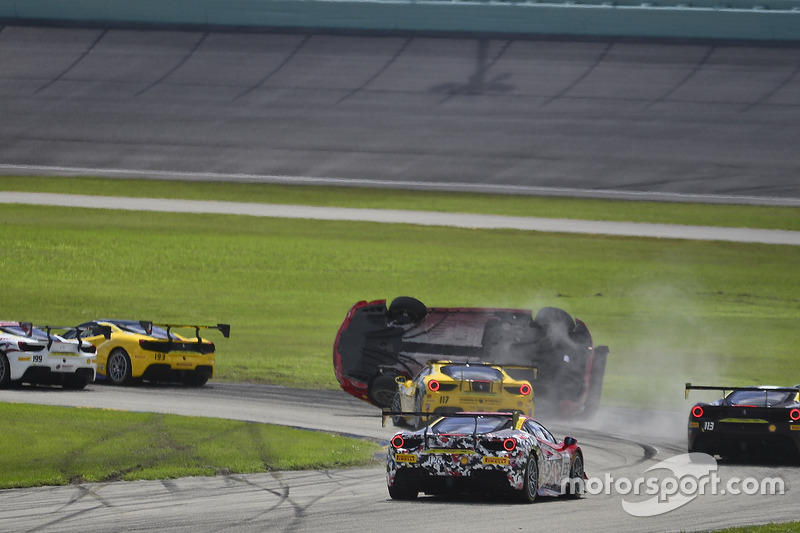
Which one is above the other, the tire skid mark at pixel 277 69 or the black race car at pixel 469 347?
the tire skid mark at pixel 277 69

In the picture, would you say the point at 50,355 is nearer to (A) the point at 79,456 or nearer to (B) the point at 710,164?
(A) the point at 79,456

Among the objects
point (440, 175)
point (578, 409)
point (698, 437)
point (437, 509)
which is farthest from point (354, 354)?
point (440, 175)

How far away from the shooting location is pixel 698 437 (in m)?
16.8

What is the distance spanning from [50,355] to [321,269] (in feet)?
60.6

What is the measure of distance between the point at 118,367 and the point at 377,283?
48.3 ft

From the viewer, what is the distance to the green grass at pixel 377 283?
102 feet

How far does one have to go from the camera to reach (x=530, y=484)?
13.0 meters

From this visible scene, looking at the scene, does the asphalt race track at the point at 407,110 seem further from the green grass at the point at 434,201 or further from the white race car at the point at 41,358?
the white race car at the point at 41,358

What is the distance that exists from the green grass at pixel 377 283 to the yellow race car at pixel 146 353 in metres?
1.95

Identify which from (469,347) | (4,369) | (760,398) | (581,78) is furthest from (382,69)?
(760,398)

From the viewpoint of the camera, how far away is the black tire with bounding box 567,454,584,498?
13945 millimetres

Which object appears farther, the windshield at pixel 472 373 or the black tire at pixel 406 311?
the black tire at pixel 406 311

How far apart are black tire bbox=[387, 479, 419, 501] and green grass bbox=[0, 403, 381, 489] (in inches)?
103

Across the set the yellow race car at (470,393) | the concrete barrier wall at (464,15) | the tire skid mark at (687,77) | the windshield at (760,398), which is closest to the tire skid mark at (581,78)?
the concrete barrier wall at (464,15)
